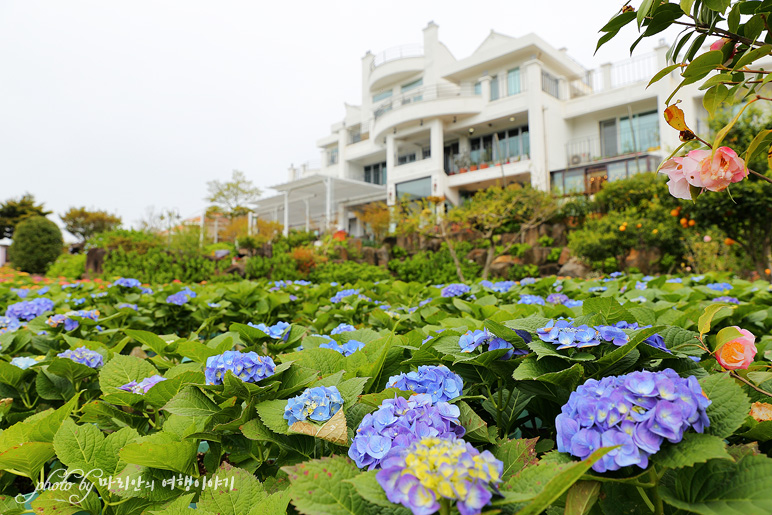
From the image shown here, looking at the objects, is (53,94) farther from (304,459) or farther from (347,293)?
(304,459)

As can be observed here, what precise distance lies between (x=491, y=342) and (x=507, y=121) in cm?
1878

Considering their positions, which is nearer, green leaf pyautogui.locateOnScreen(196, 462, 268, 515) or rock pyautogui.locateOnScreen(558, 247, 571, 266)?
green leaf pyautogui.locateOnScreen(196, 462, 268, 515)

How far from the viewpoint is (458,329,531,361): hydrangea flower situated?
3.47 feet

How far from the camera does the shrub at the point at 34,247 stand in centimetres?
1481

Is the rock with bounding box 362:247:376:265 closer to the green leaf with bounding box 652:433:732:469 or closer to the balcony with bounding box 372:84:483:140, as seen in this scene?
the balcony with bounding box 372:84:483:140

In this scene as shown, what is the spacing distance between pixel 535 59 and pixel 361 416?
1888cm

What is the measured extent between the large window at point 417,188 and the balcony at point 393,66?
5988mm

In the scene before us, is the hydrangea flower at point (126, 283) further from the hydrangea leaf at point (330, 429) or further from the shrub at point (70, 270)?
the shrub at point (70, 270)

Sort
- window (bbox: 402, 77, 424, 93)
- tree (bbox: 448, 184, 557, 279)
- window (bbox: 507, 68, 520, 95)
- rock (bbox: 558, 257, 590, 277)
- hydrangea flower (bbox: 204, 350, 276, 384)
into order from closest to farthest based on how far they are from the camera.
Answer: hydrangea flower (bbox: 204, 350, 276, 384)
rock (bbox: 558, 257, 590, 277)
tree (bbox: 448, 184, 557, 279)
window (bbox: 507, 68, 520, 95)
window (bbox: 402, 77, 424, 93)

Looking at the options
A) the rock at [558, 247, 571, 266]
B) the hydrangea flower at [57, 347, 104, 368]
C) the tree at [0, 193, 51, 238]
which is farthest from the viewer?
the tree at [0, 193, 51, 238]

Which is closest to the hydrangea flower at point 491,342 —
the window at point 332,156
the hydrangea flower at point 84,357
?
the hydrangea flower at point 84,357

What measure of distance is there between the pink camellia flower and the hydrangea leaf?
81cm

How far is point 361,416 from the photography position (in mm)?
921

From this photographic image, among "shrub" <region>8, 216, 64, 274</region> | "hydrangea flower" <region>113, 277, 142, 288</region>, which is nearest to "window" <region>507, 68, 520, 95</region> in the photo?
"hydrangea flower" <region>113, 277, 142, 288</region>
